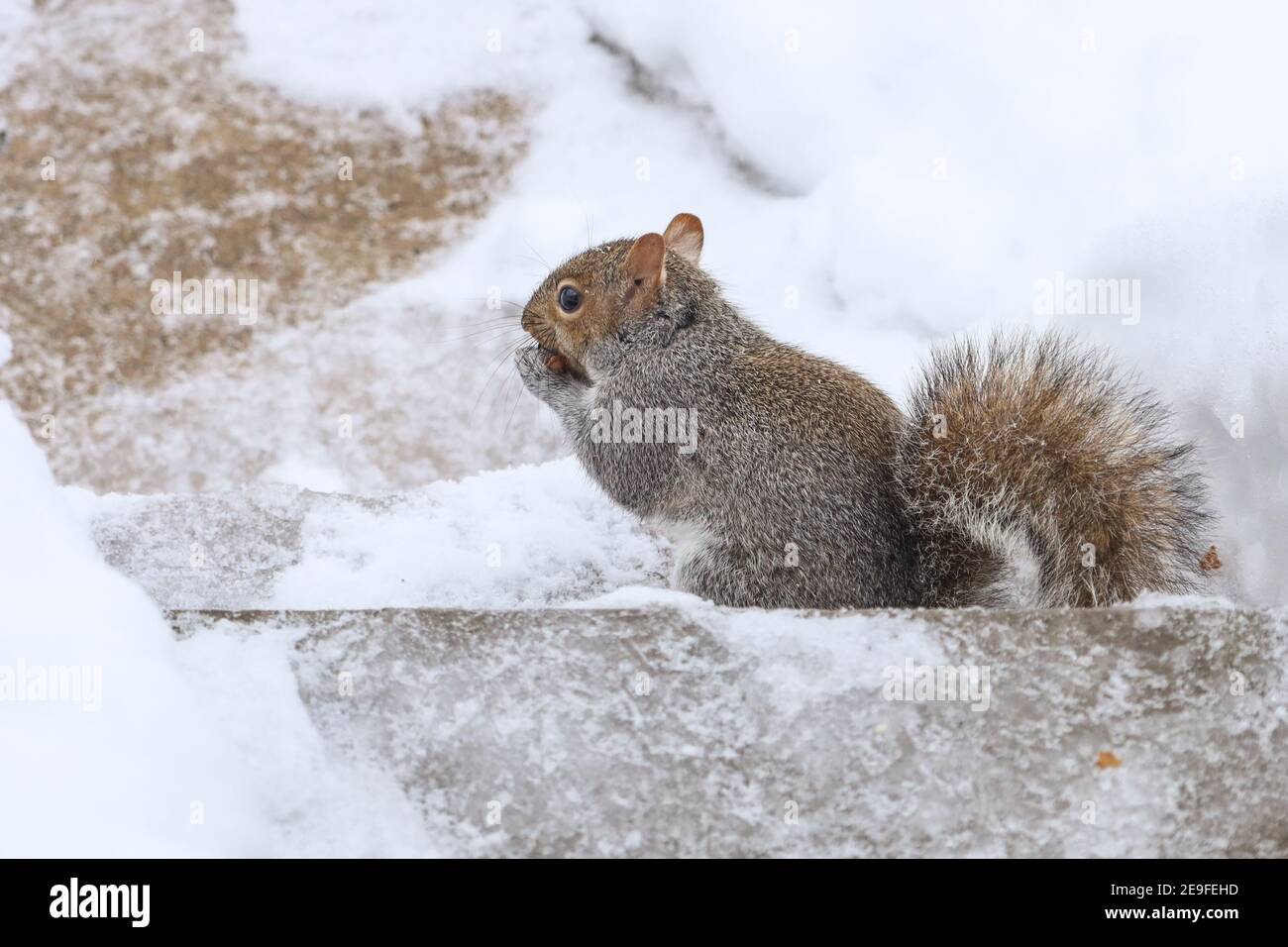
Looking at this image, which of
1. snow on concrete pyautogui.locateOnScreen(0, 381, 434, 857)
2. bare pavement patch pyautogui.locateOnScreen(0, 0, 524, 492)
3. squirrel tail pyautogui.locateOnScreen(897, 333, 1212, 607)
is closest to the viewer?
snow on concrete pyautogui.locateOnScreen(0, 381, 434, 857)

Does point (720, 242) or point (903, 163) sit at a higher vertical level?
point (903, 163)

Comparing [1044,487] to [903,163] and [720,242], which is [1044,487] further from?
[720,242]

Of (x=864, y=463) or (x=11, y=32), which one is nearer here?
(x=864, y=463)

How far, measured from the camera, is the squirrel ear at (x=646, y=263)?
276 cm

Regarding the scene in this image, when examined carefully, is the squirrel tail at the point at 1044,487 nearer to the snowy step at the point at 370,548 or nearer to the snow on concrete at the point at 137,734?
the snowy step at the point at 370,548

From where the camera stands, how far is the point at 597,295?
2.85 meters

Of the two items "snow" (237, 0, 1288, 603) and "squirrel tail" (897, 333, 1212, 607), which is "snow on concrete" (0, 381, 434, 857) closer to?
"squirrel tail" (897, 333, 1212, 607)

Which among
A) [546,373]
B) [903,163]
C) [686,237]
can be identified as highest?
[903,163]

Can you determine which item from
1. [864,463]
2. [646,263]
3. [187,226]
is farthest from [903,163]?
[187,226]

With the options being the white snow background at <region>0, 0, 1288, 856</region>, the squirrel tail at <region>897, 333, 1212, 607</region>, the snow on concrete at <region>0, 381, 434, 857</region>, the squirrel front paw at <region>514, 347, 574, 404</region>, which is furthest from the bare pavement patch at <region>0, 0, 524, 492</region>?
the snow on concrete at <region>0, 381, 434, 857</region>

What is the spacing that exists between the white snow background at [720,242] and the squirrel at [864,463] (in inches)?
12.6

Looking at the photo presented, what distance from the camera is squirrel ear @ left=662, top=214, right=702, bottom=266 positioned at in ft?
9.96

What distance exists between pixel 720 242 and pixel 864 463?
2.04 meters

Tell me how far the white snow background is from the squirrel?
32cm
